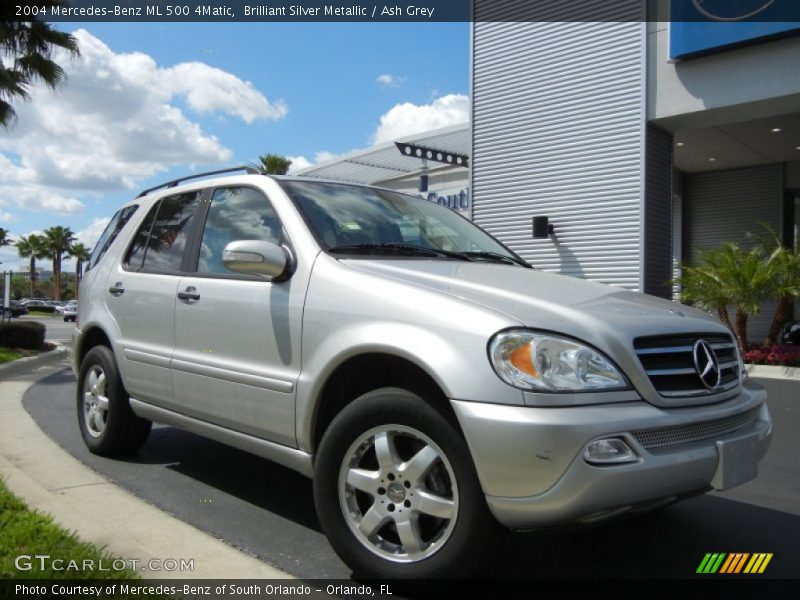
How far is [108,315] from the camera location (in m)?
4.54

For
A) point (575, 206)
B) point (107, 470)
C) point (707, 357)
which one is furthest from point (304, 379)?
point (575, 206)

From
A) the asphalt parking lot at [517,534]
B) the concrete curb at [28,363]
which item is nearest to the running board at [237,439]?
the asphalt parking lot at [517,534]

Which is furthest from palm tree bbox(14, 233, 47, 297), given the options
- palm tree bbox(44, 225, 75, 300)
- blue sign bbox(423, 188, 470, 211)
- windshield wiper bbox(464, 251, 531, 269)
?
windshield wiper bbox(464, 251, 531, 269)

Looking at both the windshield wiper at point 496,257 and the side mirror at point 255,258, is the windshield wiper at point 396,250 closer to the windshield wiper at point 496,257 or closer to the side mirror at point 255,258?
the windshield wiper at point 496,257

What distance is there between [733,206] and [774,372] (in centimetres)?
958

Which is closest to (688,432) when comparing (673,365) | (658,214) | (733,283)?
(673,365)

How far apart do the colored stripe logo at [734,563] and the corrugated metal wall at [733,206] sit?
56.3 feet

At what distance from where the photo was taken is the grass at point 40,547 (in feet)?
8.29

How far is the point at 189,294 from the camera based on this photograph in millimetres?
3762

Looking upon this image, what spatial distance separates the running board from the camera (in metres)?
3.07

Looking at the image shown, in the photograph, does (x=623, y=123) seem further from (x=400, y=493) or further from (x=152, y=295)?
(x=400, y=493)

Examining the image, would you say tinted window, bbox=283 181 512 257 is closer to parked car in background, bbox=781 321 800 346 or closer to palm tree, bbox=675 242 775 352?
palm tree, bbox=675 242 775 352

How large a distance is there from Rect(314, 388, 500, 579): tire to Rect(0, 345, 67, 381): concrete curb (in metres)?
8.82

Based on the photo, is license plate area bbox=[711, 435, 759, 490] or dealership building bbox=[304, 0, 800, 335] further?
dealership building bbox=[304, 0, 800, 335]
